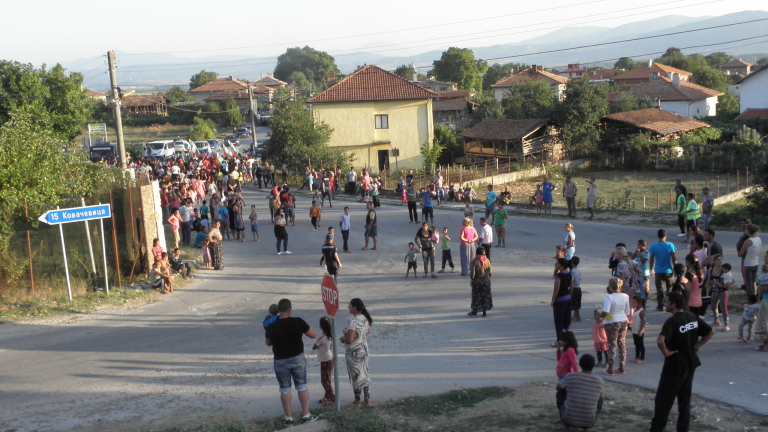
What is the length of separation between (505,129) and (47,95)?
108ft

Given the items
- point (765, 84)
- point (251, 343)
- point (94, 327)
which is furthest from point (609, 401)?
point (765, 84)

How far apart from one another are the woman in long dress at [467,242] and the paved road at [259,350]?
488 mm

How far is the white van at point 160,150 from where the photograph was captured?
4484cm

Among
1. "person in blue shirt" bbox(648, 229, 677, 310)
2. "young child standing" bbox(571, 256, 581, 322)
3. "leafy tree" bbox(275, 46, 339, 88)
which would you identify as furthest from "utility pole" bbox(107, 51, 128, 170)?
"leafy tree" bbox(275, 46, 339, 88)

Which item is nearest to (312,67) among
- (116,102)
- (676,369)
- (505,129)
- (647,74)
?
(647,74)

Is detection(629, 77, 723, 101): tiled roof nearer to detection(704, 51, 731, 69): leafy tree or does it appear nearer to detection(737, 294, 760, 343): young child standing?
detection(737, 294, 760, 343): young child standing

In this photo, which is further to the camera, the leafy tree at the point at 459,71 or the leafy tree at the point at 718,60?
the leafy tree at the point at 718,60

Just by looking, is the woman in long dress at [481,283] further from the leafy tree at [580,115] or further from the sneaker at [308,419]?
the leafy tree at [580,115]

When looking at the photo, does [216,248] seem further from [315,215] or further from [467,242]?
[467,242]

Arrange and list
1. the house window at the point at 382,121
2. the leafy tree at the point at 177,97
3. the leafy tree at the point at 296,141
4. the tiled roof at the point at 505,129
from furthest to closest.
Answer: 1. the leafy tree at the point at 177,97
2. the house window at the point at 382,121
3. the tiled roof at the point at 505,129
4. the leafy tree at the point at 296,141

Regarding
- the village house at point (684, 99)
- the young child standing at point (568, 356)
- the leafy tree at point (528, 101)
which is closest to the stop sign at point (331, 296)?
the young child standing at point (568, 356)

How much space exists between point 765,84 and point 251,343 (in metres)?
61.5

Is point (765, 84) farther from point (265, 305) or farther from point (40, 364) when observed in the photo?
point (40, 364)

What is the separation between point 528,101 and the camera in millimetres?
57250
